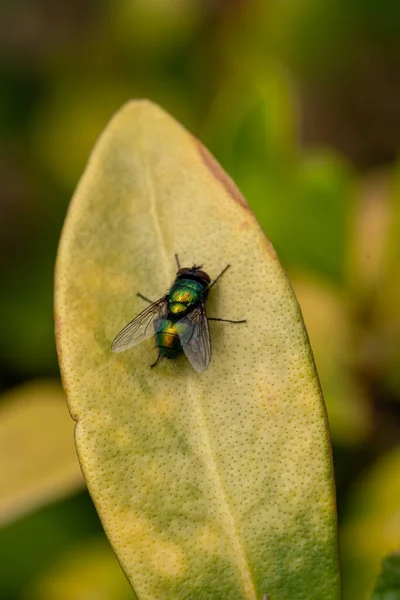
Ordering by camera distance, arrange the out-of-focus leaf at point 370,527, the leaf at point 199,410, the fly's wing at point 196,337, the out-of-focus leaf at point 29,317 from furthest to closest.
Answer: the out-of-focus leaf at point 29,317 < the out-of-focus leaf at point 370,527 < the fly's wing at point 196,337 < the leaf at point 199,410

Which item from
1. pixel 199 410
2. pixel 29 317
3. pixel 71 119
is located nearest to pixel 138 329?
pixel 199 410

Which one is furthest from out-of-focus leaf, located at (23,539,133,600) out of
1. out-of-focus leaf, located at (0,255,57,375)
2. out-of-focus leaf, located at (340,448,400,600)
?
out-of-focus leaf, located at (0,255,57,375)

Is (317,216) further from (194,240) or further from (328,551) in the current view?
(328,551)

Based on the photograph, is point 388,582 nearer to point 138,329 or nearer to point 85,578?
point 138,329

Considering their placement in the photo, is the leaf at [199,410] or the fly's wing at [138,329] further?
the fly's wing at [138,329]

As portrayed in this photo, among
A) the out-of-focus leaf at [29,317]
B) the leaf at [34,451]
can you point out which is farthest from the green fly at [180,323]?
the out-of-focus leaf at [29,317]

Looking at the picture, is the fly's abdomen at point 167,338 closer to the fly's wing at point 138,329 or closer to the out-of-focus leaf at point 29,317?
the fly's wing at point 138,329
